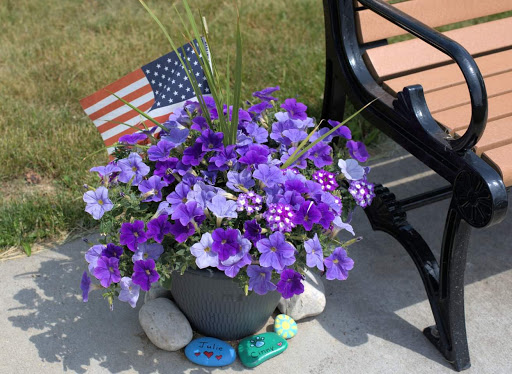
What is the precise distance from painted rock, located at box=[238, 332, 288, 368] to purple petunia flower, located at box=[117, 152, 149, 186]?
61 cm

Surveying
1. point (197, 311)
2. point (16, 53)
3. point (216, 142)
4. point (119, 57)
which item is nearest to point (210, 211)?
point (216, 142)

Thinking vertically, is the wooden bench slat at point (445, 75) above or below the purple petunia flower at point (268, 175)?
above

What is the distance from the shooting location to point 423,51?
7.75 ft

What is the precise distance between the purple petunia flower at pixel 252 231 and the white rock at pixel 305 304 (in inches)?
18.6

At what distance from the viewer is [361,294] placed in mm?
2299

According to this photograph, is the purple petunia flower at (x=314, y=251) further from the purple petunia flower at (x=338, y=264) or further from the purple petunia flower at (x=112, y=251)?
the purple petunia flower at (x=112, y=251)

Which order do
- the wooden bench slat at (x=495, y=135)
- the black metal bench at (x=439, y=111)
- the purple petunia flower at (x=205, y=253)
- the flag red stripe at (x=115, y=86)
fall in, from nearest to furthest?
the purple petunia flower at (x=205, y=253) → the black metal bench at (x=439, y=111) → the wooden bench slat at (x=495, y=135) → the flag red stripe at (x=115, y=86)

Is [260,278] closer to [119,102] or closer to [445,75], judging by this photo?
[119,102]

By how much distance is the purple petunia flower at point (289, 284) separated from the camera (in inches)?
67.6

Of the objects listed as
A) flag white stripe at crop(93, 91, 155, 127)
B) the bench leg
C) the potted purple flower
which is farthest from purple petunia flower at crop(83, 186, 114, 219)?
the bench leg

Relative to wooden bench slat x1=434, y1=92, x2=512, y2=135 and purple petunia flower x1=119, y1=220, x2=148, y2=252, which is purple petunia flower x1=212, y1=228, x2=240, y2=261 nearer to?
purple petunia flower x1=119, y1=220, x2=148, y2=252

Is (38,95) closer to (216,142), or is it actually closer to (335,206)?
(216,142)

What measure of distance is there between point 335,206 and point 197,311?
54cm

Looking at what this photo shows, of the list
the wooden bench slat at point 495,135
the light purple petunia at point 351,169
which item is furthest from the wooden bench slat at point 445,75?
the light purple petunia at point 351,169
